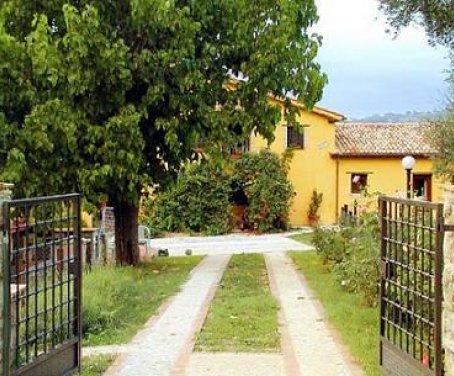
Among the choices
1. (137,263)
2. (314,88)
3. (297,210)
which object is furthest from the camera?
(297,210)

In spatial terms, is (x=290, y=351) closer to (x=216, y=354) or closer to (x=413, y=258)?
(x=216, y=354)

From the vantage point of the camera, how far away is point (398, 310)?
19.7 ft

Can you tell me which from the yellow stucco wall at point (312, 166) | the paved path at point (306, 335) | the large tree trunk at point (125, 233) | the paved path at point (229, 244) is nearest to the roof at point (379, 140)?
the yellow stucco wall at point (312, 166)

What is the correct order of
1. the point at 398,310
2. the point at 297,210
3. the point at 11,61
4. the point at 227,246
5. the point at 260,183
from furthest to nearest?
1. the point at 297,210
2. the point at 260,183
3. the point at 227,246
4. the point at 11,61
5. the point at 398,310

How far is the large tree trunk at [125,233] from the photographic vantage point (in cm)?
1584

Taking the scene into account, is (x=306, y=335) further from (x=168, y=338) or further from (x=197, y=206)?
(x=197, y=206)

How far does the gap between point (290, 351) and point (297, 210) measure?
25.8m

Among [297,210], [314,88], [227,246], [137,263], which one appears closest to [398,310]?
[314,88]

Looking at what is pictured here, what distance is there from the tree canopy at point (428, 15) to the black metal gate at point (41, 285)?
9238 millimetres

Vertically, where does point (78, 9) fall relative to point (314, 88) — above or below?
above

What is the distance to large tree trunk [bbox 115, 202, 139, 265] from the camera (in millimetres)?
15836

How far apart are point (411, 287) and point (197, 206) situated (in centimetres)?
2447

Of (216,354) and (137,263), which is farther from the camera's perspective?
(137,263)

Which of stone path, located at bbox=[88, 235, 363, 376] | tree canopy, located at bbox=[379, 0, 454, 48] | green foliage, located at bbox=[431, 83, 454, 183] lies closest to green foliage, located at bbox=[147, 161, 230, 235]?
green foliage, located at bbox=[431, 83, 454, 183]
